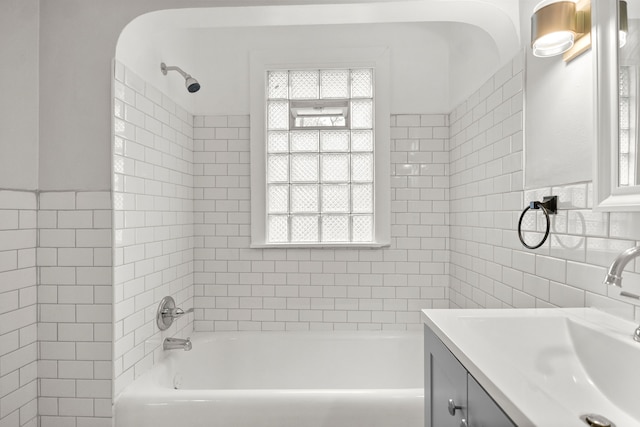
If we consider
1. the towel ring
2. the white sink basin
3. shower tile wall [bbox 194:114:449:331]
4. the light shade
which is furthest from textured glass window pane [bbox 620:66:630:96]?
shower tile wall [bbox 194:114:449:331]

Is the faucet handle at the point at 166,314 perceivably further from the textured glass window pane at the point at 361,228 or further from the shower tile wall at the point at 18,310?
the textured glass window pane at the point at 361,228

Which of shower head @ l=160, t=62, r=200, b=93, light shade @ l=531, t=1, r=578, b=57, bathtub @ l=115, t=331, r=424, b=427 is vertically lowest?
bathtub @ l=115, t=331, r=424, b=427

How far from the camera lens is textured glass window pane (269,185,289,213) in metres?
2.68

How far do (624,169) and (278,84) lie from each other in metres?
2.14

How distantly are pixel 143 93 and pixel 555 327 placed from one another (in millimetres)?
2091

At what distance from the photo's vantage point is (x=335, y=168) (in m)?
2.69

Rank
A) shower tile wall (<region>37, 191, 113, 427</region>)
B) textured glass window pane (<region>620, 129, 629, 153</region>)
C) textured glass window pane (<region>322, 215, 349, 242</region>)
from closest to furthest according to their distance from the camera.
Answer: textured glass window pane (<region>620, 129, 629, 153</region>)
shower tile wall (<region>37, 191, 113, 427</region>)
textured glass window pane (<region>322, 215, 349, 242</region>)

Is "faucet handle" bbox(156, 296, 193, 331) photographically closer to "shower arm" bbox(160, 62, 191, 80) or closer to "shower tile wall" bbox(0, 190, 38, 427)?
"shower tile wall" bbox(0, 190, 38, 427)

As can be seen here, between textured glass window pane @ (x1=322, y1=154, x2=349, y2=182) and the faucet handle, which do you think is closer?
the faucet handle

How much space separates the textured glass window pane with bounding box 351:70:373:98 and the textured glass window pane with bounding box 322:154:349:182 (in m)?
0.45

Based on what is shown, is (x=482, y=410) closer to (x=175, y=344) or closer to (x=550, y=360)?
(x=550, y=360)

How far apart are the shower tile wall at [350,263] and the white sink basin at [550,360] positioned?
138 centimetres

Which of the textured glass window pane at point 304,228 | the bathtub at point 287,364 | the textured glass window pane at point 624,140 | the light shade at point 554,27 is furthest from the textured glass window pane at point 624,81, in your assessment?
the textured glass window pane at point 304,228

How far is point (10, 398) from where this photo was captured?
1611mm
